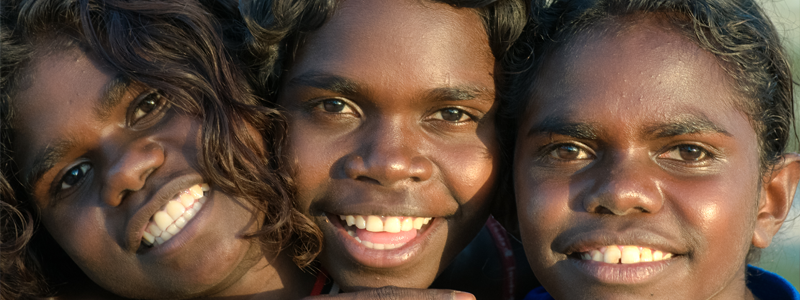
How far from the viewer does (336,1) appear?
7.18ft

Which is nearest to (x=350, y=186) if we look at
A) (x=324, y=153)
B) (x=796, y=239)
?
(x=324, y=153)

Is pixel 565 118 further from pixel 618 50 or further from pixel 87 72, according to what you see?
pixel 87 72

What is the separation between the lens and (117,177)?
81.8 inches

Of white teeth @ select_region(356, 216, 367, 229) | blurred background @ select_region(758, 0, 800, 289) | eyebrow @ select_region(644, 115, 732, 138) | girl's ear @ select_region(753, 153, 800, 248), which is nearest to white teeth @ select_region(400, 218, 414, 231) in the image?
white teeth @ select_region(356, 216, 367, 229)

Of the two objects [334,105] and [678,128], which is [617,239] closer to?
[678,128]

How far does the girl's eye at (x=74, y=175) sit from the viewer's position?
2.19m

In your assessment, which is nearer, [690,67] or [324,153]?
[690,67]

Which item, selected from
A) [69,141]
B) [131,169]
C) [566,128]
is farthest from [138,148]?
[566,128]

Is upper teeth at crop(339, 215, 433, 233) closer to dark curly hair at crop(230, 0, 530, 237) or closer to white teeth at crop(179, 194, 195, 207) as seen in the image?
dark curly hair at crop(230, 0, 530, 237)

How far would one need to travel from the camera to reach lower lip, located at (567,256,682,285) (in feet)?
6.64

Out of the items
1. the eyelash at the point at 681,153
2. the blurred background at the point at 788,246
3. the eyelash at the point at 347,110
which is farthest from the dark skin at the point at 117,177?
the blurred background at the point at 788,246

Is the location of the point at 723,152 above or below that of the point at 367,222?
above

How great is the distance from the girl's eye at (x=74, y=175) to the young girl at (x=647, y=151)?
139 cm

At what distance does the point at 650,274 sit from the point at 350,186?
3.08ft
